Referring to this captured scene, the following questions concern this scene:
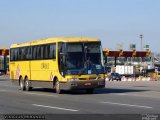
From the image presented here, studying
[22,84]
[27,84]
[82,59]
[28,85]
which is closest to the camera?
[82,59]

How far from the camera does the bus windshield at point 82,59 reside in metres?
30.4

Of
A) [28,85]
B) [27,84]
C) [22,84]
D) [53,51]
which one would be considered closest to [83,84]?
[53,51]

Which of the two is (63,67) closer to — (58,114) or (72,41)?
(72,41)

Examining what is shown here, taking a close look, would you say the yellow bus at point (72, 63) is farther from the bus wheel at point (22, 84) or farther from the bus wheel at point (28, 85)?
the bus wheel at point (22, 84)

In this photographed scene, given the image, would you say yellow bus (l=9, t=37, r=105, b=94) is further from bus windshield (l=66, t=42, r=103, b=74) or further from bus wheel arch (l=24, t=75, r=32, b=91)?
bus wheel arch (l=24, t=75, r=32, b=91)

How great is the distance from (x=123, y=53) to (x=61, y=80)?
71.5 meters

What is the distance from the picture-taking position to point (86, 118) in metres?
16.5

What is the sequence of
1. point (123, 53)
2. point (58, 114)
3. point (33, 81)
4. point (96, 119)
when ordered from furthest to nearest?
point (123, 53) → point (33, 81) → point (58, 114) → point (96, 119)

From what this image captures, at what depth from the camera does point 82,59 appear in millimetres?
30438

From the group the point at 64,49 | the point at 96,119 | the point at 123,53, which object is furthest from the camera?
the point at 123,53

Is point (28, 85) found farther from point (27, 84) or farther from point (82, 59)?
point (82, 59)

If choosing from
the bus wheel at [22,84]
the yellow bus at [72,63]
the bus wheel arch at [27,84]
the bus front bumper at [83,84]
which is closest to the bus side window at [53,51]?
the yellow bus at [72,63]

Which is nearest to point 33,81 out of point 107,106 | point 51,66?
point 51,66

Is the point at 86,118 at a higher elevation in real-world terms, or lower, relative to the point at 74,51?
lower
